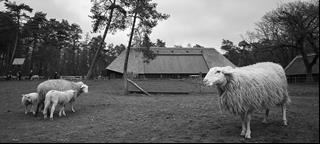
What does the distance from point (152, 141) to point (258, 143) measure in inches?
102

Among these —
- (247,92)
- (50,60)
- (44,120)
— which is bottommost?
(44,120)

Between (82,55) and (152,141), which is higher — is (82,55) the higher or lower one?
the higher one

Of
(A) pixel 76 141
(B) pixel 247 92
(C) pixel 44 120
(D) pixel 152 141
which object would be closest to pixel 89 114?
(C) pixel 44 120

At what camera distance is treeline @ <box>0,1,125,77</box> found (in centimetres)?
4256

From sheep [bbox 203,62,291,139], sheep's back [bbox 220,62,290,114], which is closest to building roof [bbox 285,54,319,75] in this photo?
sheep's back [bbox 220,62,290,114]

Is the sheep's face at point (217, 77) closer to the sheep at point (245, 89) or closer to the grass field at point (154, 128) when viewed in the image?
the sheep at point (245, 89)

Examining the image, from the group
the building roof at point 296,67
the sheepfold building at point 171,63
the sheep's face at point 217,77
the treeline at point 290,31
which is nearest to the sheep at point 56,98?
the sheep's face at point 217,77

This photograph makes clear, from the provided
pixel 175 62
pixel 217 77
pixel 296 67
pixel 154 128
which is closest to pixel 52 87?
pixel 154 128

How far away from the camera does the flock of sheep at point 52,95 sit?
413 inches

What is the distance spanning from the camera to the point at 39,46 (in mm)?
58031

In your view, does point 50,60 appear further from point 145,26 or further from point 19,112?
point 19,112

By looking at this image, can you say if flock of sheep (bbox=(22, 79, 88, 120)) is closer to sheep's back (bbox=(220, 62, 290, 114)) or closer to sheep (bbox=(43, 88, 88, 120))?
sheep (bbox=(43, 88, 88, 120))

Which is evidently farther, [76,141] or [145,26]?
[145,26]

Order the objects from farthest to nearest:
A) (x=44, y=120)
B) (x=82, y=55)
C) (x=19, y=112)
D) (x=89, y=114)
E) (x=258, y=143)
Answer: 1. (x=82, y=55)
2. (x=19, y=112)
3. (x=89, y=114)
4. (x=44, y=120)
5. (x=258, y=143)
